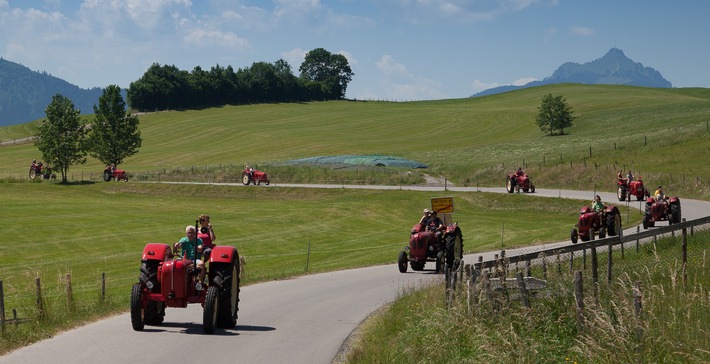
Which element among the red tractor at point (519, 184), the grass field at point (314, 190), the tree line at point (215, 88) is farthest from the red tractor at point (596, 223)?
the tree line at point (215, 88)

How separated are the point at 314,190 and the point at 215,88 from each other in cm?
10703

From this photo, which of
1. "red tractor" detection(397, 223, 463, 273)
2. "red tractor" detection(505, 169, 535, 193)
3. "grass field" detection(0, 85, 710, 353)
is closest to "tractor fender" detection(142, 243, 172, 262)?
"grass field" detection(0, 85, 710, 353)

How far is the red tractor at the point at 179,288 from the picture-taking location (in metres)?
16.4

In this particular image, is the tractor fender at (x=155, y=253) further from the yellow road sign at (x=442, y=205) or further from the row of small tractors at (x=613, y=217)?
the row of small tractors at (x=613, y=217)

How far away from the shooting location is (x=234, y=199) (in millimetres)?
67500

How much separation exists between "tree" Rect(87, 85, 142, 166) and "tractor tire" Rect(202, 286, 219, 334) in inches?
2984

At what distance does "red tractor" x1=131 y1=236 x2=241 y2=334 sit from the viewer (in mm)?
16375

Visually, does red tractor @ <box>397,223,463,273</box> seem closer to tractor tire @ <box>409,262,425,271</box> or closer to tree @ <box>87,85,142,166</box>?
tractor tire @ <box>409,262,425,271</box>

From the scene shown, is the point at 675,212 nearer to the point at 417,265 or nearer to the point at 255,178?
the point at 417,265

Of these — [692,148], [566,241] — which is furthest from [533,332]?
[692,148]

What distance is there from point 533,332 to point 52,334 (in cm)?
848

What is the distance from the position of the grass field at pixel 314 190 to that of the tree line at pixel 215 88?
12.5 meters

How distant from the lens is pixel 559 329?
12781 mm

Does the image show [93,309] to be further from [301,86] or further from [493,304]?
[301,86]
